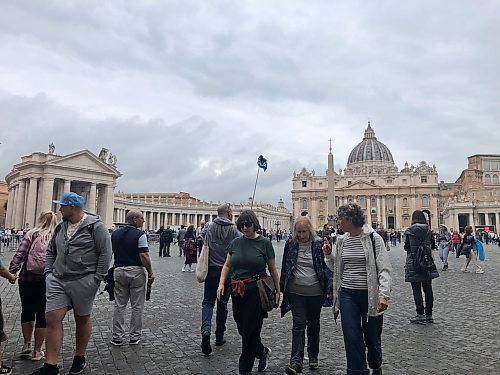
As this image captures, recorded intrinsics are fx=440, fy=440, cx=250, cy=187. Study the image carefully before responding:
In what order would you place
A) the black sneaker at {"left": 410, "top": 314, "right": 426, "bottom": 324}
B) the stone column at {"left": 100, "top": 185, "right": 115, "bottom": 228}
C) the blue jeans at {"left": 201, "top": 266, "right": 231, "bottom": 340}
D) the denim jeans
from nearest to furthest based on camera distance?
the denim jeans, the blue jeans at {"left": 201, "top": 266, "right": 231, "bottom": 340}, the black sneaker at {"left": 410, "top": 314, "right": 426, "bottom": 324}, the stone column at {"left": 100, "top": 185, "right": 115, "bottom": 228}

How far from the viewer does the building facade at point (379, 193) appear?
96.7 m

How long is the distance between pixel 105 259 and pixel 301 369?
7.96 feet

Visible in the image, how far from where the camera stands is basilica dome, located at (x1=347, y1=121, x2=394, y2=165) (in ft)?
364

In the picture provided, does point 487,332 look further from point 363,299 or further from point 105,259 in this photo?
point 105,259

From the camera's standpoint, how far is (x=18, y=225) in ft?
154

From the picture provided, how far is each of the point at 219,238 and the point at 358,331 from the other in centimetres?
252

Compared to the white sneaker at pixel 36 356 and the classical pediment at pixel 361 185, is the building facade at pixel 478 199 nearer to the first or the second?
the classical pediment at pixel 361 185

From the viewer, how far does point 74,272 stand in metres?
4.65

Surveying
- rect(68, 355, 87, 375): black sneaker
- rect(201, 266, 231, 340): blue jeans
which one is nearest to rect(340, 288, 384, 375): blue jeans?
rect(201, 266, 231, 340): blue jeans

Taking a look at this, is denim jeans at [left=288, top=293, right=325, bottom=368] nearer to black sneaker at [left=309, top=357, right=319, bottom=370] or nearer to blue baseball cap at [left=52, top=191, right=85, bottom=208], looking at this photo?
black sneaker at [left=309, top=357, right=319, bottom=370]

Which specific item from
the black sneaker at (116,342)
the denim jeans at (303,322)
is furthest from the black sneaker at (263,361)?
the black sneaker at (116,342)

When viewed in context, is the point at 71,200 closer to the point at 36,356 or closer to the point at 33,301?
the point at 33,301

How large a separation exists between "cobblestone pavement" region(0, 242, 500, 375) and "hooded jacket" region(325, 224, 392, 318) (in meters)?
1.05

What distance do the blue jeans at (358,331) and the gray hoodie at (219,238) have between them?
2122mm
